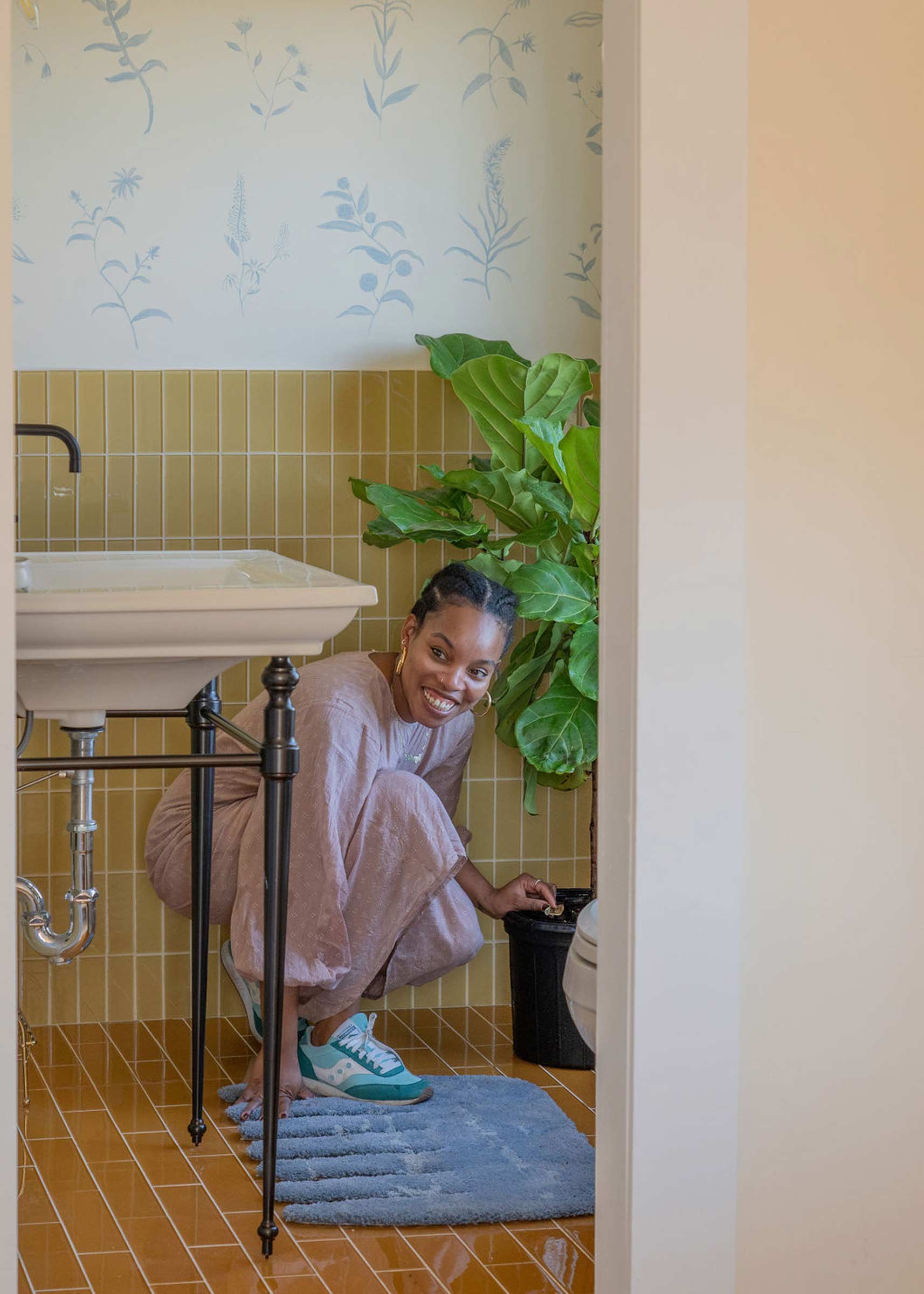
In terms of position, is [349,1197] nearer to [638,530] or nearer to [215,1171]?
[215,1171]

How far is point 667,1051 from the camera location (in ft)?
4.36

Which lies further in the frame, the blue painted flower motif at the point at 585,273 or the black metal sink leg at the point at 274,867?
the blue painted flower motif at the point at 585,273

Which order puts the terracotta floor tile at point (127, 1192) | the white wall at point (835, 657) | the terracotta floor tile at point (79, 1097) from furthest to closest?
the terracotta floor tile at point (79, 1097) < the terracotta floor tile at point (127, 1192) < the white wall at point (835, 657)

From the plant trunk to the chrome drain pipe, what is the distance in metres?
1.02

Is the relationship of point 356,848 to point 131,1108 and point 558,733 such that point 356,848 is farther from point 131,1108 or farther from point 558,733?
point 131,1108

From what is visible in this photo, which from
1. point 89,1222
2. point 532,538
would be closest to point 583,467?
point 532,538

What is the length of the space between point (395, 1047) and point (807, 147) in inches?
78.0

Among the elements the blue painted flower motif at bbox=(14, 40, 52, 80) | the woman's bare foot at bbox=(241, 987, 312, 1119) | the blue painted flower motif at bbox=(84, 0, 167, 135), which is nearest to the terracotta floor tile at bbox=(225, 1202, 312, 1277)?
the woman's bare foot at bbox=(241, 987, 312, 1119)

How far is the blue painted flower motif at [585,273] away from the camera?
9.38 feet

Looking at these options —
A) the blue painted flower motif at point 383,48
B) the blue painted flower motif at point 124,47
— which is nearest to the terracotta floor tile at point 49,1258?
the blue painted flower motif at point 124,47

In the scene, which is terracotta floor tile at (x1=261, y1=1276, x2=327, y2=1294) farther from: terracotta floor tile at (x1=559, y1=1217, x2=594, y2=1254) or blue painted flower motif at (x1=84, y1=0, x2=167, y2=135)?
blue painted flower motif at (x1=84, y1=0, x2=167, y2=135)

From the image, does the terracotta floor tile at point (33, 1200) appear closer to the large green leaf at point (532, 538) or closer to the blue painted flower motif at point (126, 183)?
the large green leaf at point (532, 538)

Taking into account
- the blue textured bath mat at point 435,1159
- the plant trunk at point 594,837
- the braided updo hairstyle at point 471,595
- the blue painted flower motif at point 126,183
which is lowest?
the blue textured bath mat at point 435,1159

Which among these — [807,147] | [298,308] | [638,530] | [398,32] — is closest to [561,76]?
[398,32]
